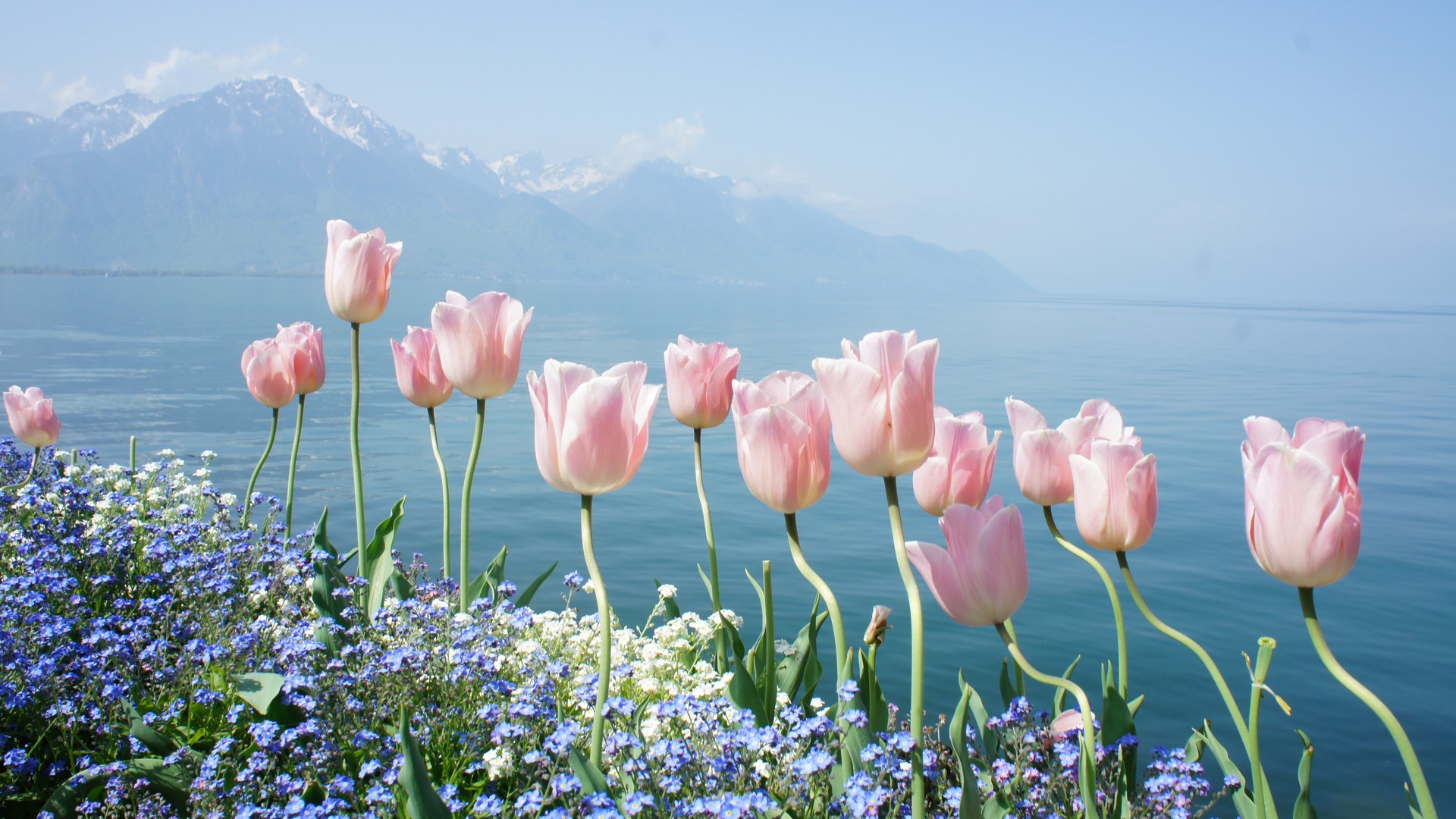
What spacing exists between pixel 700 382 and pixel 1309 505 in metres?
1.55

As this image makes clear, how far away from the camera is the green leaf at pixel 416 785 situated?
1646mm

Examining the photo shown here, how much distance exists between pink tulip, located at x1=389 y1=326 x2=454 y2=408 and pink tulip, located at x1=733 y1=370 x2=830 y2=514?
75.1 inches

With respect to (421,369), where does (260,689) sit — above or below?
below

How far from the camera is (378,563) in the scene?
351cm

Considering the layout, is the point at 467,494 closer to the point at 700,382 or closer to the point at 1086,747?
the point at 700,382

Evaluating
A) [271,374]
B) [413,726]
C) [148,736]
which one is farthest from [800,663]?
[271,374]

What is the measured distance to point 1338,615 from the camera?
6.87 metres

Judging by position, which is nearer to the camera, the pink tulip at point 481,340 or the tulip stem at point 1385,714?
the tulip stem at point 1385,714

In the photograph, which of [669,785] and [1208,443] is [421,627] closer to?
[669,785]

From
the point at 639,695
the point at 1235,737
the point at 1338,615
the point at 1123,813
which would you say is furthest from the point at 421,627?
the point at 1338,615

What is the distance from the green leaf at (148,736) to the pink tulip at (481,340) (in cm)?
115

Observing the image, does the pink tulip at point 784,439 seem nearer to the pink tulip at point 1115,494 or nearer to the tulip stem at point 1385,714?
the pink tulip at point 1115,494

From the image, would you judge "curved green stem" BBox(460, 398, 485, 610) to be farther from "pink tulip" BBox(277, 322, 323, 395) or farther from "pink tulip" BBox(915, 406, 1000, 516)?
"pink tulip" BBox(277, 322, 323, 395)

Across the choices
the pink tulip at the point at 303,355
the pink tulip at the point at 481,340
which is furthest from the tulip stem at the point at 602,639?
the pink tulip at the point at 303,355
